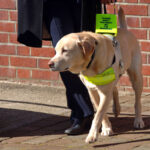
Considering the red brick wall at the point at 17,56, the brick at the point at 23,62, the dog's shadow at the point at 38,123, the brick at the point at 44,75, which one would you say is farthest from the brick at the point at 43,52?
the dog's shadow at the point at 38,123

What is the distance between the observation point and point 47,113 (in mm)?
6617

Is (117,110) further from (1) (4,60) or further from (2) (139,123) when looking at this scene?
(1) (4,60)

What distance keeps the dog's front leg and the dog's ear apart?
0.50 metres

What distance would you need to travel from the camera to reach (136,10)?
7.56 m

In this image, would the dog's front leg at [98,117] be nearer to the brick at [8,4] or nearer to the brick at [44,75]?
the brick at [44,75]

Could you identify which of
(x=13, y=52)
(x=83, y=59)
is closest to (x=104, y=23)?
(x=83, y=59)

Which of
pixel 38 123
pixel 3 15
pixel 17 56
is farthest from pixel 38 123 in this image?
pixel 3 15

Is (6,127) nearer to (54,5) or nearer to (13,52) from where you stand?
(54,5)

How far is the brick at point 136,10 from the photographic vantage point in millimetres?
7484

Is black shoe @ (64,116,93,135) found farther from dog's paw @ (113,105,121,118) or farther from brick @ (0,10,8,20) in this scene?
brick @ (0,10,8,20)

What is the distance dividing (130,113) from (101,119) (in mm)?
1458

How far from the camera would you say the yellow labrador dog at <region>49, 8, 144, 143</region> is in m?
4.95

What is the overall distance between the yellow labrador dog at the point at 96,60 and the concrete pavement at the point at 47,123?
7.6 inches

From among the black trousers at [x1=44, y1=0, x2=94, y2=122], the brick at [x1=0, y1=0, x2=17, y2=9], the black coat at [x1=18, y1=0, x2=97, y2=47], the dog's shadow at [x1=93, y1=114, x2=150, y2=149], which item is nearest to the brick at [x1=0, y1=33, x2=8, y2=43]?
the brick at [x1=0, y1=0, x2=17, y2=9]
